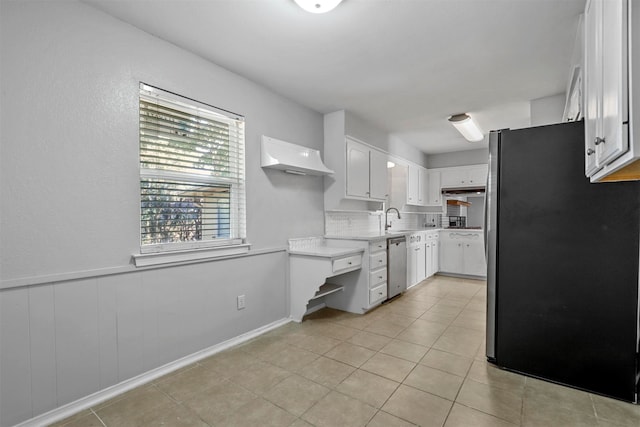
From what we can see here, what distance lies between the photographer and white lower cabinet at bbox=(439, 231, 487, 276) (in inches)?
220

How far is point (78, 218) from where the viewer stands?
6.26ft

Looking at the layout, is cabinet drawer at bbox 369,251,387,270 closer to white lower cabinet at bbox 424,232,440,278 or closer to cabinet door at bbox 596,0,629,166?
white lower cabinet at bbox 424,232,440,278

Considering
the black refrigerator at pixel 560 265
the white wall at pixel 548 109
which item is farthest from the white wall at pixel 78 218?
the white wall at pixel 548 109

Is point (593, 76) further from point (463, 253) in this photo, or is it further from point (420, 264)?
point (463, 253)

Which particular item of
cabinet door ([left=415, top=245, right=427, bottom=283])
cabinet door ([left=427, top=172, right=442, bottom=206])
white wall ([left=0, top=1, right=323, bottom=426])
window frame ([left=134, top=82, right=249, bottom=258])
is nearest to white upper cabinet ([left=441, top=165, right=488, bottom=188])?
cabinet door ([left=427, top=172, right=442, bottom=206])

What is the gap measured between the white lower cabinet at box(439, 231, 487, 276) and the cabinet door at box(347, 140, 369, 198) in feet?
8.48

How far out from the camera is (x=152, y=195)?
231 cm

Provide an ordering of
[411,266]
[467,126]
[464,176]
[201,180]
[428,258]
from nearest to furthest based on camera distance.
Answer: [201,180]
[467,126]
[411,266]
[428,258]
[464,176]

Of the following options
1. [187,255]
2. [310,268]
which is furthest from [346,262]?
[187,255]

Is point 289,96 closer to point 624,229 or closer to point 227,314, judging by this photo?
point 227,314

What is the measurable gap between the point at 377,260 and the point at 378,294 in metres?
0.43

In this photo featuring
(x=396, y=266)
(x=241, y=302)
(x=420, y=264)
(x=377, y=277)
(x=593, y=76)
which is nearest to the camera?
(x=593, y=76)

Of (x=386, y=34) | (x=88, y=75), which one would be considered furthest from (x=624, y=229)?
(x=88, y=75)

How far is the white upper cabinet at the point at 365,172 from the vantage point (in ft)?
13.1
